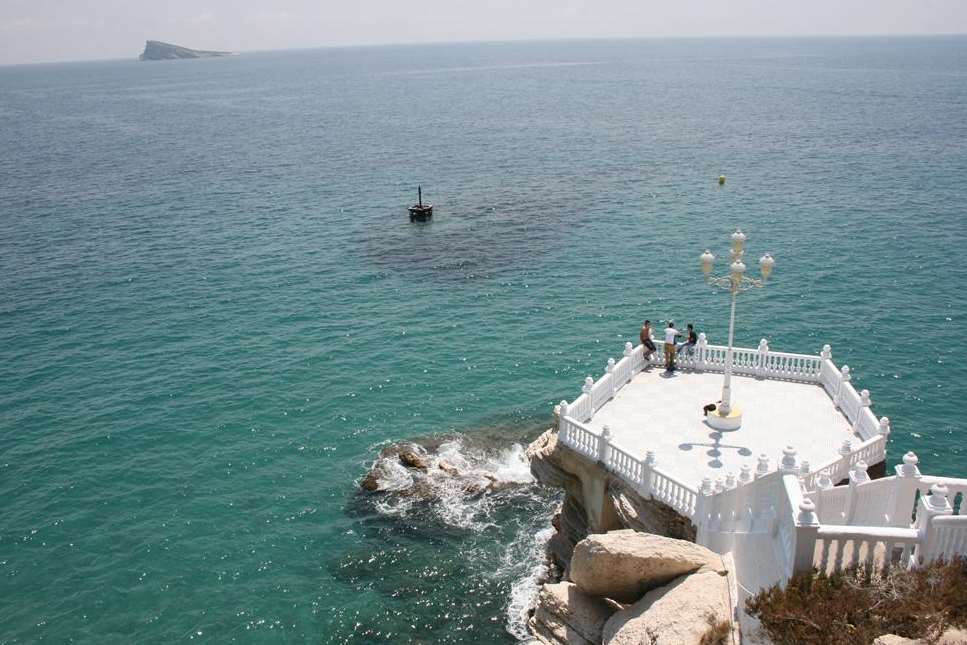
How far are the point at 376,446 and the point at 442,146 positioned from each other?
226 ft

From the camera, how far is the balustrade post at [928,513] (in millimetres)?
12047

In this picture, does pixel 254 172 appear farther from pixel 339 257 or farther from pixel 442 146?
pixel 339 257

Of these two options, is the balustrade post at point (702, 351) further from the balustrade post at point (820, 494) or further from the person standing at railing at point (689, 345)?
the balustrade post at point (820, 494)

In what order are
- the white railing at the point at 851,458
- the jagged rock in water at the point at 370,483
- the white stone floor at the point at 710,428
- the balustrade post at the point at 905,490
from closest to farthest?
the balustrade post at the point at 905,490
the white railing at the point at 851,458
the white stone floor at the point at 710,428
the jagged rock in water at the point at 370,483

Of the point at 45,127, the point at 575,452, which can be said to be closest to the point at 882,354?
the point at 575,452

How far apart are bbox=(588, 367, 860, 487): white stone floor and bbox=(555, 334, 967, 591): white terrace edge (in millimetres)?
429

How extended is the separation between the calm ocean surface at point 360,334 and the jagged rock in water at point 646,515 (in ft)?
16.8

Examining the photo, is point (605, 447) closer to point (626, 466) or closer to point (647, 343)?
point (626, 466)

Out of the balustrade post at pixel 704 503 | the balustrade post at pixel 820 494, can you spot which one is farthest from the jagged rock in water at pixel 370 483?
the balustrade post at pixel 820 494

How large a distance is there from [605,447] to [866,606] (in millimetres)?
8953

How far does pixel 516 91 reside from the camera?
551 feet

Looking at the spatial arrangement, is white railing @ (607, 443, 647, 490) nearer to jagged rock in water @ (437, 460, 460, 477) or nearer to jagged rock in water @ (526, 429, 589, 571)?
jagged rock in water @ (526, 429, 589, 571)

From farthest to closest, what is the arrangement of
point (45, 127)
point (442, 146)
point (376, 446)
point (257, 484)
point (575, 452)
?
1. point (45, 127)
2. point (442, 146)
3. point (376, 446)
4. point (257, 484)
5. point (575, 452)

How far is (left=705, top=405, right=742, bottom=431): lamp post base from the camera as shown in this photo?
21234mm
